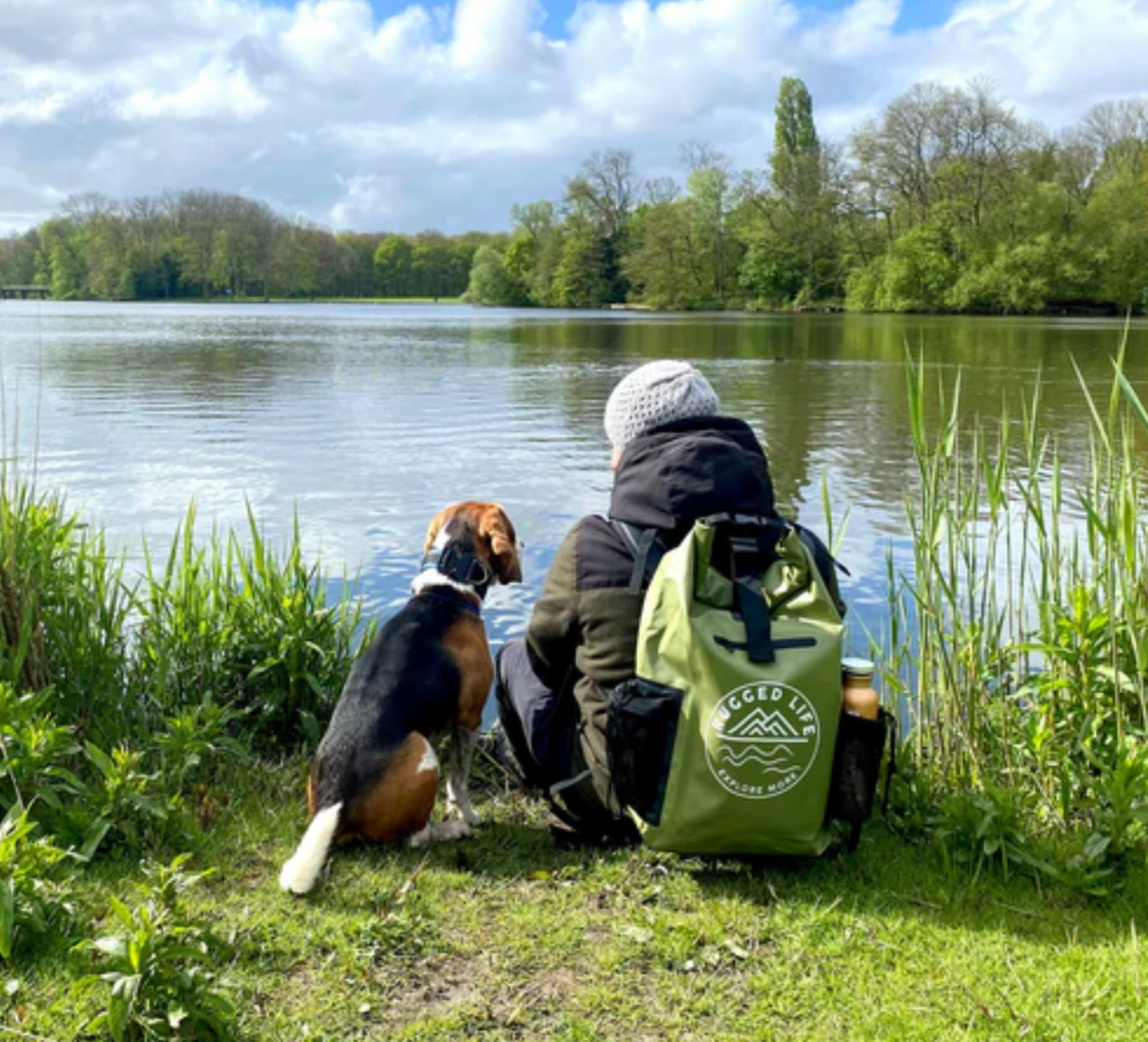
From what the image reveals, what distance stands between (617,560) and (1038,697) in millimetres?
1845

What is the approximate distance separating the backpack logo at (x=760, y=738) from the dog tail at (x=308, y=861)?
1371 mm

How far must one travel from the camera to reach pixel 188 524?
5.38 meters

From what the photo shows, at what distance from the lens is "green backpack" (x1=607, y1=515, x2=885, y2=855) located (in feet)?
10.6

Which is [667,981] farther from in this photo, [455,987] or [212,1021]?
[212,1021]

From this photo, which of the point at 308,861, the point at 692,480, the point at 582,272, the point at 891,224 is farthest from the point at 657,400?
the point at 582,272

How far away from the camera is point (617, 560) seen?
365 cm

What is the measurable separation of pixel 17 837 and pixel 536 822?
1962mm

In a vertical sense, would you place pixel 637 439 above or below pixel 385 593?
above

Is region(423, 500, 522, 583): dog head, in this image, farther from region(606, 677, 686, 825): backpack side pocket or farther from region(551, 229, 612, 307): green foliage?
region(551, 229, 612, 307): green foliage

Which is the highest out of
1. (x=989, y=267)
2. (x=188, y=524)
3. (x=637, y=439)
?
(x=989, y=267)

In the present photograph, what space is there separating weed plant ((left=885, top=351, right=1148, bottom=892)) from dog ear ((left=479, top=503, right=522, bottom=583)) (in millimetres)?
1643

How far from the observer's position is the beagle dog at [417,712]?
379cm

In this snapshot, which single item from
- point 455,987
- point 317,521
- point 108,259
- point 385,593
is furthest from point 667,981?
→ point 108,259

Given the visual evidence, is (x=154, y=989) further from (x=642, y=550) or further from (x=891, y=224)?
(x=891, y=224)
